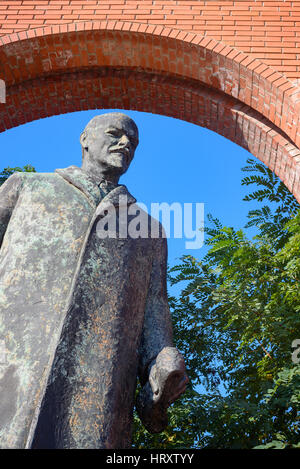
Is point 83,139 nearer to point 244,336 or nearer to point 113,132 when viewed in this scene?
point 113,132

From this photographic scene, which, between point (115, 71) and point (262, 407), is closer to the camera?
point (262, 407)

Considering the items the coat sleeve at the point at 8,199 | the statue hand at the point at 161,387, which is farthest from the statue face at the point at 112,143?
the statue hand at the point at 161,387

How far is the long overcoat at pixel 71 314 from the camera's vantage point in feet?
7.36

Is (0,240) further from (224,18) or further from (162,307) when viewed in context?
(224,18)

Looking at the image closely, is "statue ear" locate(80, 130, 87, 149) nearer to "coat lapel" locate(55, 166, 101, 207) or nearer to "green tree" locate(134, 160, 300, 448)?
"coat lapel" locate(55, 166, 101, 207)

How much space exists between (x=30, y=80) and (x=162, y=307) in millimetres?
3623

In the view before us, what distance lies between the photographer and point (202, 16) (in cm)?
534

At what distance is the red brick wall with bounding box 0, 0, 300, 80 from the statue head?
2485 millimetres

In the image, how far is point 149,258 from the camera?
2895mm

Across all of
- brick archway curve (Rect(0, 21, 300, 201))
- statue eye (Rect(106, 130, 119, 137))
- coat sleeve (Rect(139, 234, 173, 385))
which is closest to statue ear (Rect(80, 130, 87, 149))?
statue eye (Rect(106, 130, 119, 137))

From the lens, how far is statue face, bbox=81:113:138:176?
A: 9.86ft

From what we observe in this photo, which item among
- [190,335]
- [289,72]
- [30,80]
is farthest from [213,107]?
[190,335]

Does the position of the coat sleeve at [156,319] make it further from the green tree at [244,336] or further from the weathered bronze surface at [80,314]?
the green tree at [244,336]

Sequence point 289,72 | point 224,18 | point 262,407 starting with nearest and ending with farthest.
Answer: point 262,407
point 289,72
point 224,18
